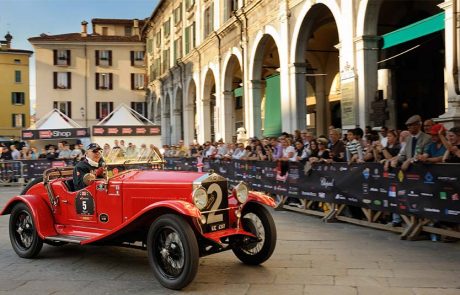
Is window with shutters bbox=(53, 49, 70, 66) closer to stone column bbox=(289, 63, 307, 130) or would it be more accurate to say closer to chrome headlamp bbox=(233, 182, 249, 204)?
stone column bbox=(289, 63, 307, 130)

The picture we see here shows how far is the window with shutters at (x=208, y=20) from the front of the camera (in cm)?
2780

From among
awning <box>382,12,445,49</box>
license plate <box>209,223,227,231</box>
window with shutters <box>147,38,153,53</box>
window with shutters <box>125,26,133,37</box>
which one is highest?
window with shutters <box>125,26,133,37</box>

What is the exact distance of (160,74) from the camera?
1677 inches

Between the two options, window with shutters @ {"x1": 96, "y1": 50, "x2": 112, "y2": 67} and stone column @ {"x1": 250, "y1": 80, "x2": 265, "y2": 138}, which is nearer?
stone column @ {"x1": 250, "y1": 80, "x2": 265, "y2": 138}

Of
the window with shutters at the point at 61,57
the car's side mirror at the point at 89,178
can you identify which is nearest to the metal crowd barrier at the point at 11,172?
the car's side mirror at the point at 89,178

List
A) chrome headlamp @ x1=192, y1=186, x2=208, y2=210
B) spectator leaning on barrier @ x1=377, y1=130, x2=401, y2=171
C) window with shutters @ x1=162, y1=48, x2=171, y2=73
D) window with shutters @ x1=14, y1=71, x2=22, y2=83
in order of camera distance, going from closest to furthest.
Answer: chrome headlamp @ x1=192, y1=186, x2=208, y2=210 < spectator leaning on barrier @ x1=377, y1=130, x2=401, y2=171 < window with shutters @ x1=162, y1=48, x2=171, y2=73 < window with shutters @ x1=14, y1=71, x2=22, y2=83

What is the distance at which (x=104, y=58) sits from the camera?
173 ft

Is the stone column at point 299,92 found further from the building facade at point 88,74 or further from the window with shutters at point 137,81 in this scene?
the window with shutters at point 137,81

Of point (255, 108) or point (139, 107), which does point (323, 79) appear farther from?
point (139, 107)

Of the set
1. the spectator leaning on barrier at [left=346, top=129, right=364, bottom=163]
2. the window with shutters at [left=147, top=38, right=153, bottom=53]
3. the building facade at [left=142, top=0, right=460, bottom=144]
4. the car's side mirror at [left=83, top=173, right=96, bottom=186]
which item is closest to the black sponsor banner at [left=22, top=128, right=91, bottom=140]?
the building facade at [left=142, top=0, right=460, bottom=144]

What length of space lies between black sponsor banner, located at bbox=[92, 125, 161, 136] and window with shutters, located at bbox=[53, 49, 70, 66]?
27.2 metres

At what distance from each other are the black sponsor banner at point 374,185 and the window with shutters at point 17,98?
194 feet

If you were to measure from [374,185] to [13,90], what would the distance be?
6429 centimetres

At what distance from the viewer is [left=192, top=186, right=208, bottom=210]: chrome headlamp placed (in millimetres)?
5660
